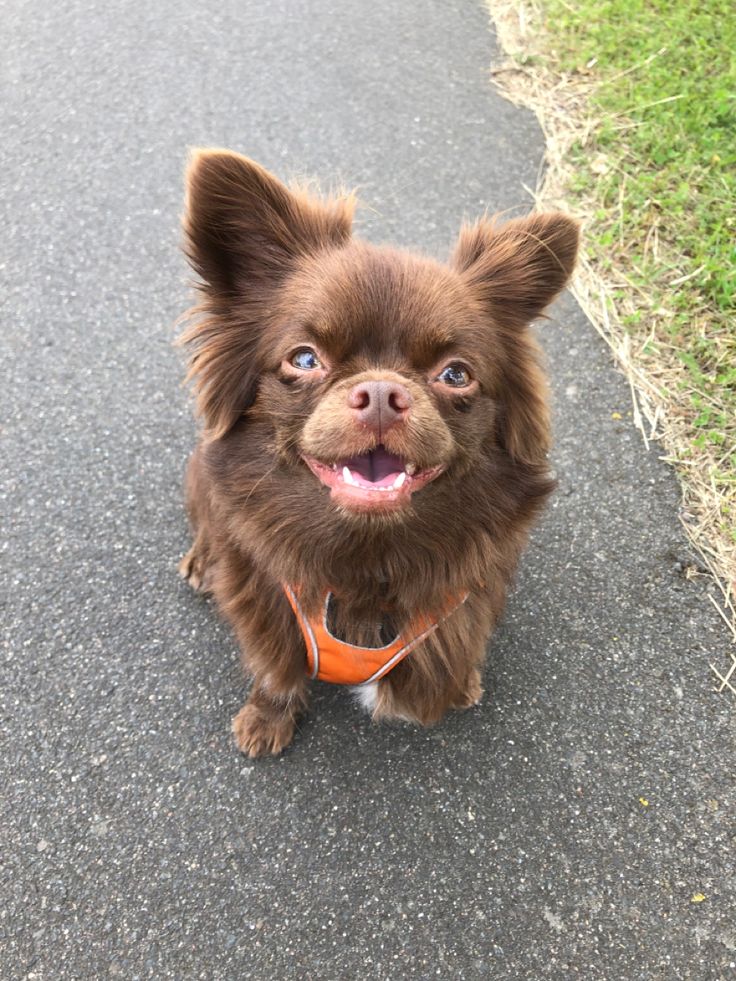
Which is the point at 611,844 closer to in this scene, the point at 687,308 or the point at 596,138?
the point at 687,308

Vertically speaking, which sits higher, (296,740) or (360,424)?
(360,424)

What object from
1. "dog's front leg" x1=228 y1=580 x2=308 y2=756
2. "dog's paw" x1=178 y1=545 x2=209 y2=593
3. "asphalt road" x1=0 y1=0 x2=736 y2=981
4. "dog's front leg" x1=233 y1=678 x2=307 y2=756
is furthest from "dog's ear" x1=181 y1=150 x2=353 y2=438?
"asphalt road" x1=0 y1=0 x2=736 y2=981

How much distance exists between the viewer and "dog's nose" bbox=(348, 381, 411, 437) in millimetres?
1659

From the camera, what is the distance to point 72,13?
5.01 metres

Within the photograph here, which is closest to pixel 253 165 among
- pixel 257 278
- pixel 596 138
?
pixel 257 278

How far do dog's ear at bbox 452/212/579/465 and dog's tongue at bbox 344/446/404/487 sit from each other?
1.50ft

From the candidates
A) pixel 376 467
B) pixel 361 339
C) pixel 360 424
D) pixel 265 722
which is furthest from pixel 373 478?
pixel 265 722

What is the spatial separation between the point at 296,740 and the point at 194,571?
2.58 feet

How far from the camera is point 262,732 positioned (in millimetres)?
2531

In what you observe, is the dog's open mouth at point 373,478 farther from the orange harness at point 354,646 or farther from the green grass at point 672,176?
the green grass at point 672,176

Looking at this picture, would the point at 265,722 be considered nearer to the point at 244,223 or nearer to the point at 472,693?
the point at 472,693

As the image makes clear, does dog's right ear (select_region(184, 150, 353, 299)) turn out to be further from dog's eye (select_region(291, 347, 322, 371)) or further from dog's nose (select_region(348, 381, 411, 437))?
dog's nose (select_region(348, 381, 411, 437))

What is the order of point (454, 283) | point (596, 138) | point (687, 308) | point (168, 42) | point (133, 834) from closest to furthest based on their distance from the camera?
point (454, 283) → point (133, 834) → point (687, 308) → point (596, 138) → point (168, 42)

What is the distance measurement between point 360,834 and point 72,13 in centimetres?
566
